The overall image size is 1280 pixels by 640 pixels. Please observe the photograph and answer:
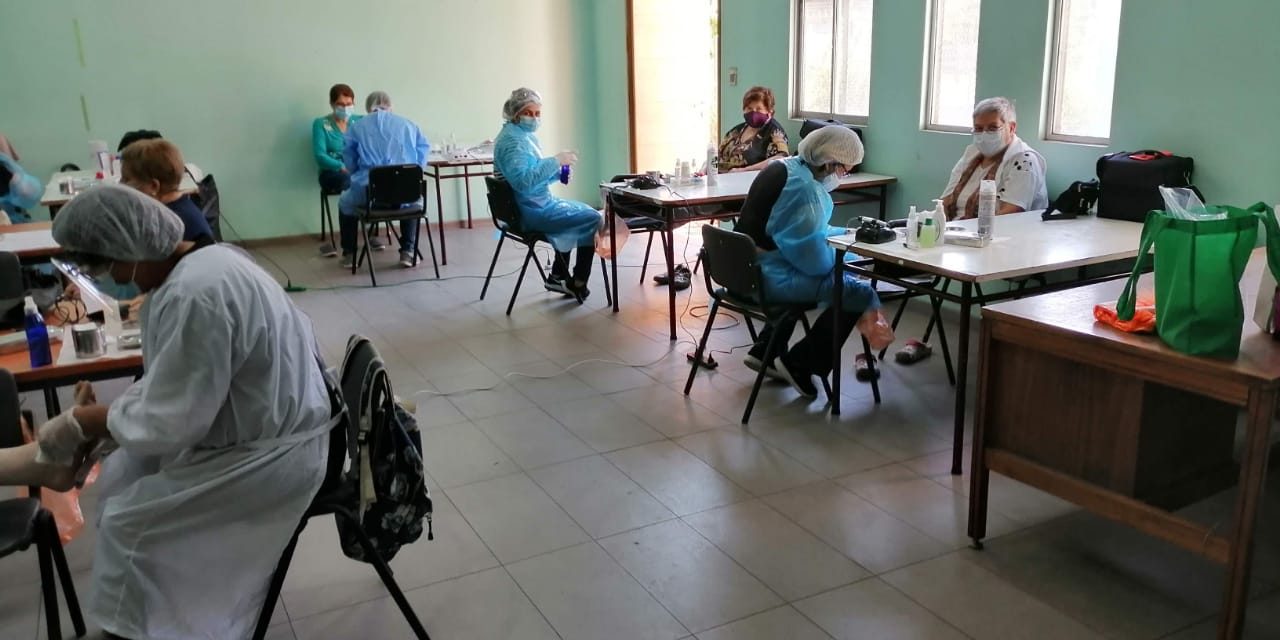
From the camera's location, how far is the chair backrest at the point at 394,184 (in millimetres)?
5816

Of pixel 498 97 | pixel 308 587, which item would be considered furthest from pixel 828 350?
pixel 498 97

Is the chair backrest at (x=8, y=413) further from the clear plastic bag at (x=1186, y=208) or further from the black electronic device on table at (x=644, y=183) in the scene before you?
the black electronic device on table at (x=644, y=183)

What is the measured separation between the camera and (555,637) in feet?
7.39

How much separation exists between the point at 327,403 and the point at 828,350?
225cm

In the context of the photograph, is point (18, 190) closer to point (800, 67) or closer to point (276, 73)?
point (276, 73)

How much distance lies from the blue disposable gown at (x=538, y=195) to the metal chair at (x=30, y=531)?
3.12m

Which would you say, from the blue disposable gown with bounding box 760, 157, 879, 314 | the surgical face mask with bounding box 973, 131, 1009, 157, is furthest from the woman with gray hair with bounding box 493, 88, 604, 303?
the surgical face mask with bounding box 973, 131, 1009, 157

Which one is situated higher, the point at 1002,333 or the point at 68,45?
the point at 68,45

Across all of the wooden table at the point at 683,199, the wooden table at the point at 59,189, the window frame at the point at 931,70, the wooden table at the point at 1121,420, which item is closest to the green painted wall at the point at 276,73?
the wooden table at the point at 59,189

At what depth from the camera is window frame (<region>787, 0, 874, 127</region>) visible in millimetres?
5652

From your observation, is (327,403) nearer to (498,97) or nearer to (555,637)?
(555,637)

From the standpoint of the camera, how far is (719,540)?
2684 mm

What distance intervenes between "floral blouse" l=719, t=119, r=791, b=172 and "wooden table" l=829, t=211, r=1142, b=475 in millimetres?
1947

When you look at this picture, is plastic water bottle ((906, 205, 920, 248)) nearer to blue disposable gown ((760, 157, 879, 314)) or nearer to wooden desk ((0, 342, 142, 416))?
blue disposable gown ((760, 157, 879, 314))
